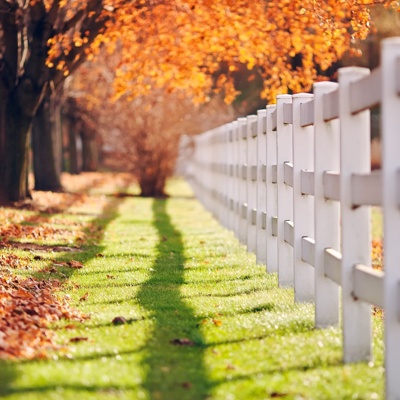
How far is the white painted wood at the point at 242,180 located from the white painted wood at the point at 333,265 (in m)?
6.96

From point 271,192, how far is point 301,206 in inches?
109

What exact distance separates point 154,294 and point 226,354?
282cm

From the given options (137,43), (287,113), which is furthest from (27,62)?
(287,113)

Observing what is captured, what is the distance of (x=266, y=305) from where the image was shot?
27.0ft

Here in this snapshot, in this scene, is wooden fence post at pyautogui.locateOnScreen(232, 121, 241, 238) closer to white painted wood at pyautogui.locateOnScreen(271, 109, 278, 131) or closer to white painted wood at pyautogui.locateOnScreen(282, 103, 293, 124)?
white painted wood at pyautogui.locateOnScreen(271, 109, 278, 131)

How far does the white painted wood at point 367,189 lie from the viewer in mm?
5535

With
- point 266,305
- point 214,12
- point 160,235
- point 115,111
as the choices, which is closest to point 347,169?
point 266,305

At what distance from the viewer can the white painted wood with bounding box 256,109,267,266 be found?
1146 centimetres

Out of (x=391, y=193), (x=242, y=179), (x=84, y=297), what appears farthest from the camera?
(x=242, y=179)

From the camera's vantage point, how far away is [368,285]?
18.8 ft

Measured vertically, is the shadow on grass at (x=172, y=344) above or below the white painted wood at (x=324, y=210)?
below

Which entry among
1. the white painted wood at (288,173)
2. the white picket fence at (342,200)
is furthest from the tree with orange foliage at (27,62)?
the white painted wood at (288,173)

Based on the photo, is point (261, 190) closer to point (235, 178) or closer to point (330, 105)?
point (235, 178)

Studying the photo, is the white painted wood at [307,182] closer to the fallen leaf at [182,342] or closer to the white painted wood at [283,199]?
the white painted wood at [283,199]
